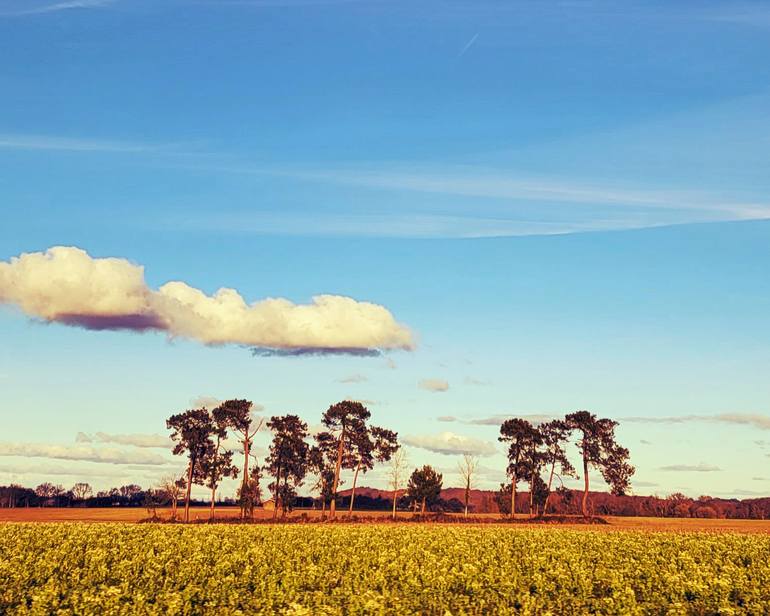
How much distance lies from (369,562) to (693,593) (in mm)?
14693

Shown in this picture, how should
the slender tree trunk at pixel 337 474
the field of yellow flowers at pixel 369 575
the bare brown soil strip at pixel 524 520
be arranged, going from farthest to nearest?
the slender tree trunk at pixel 337 474, the bare brown soil strip at pixel 524 520, the field of yellow flowers at pixel 369 575

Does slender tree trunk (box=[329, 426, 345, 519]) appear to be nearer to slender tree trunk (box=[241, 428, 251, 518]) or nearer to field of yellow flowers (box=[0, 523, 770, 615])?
slender tree trunk (box=[241, 428, 251, 518])

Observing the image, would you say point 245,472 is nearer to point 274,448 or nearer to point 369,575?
point 274,448

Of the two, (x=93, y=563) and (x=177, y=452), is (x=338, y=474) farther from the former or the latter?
(x=93, y=563)

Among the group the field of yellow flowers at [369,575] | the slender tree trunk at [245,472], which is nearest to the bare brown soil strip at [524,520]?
the slender tree trunk at [245,472]

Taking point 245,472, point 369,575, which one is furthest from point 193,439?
Answer: point 369,575

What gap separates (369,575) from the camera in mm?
33906

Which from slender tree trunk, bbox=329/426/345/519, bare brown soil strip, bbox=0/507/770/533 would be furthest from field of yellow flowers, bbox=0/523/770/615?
slender tree trunk, bbox=329/426/345/519

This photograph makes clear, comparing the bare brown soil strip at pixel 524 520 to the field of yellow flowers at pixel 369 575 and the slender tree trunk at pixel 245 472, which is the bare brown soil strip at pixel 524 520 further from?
the field of yellow flowers at pixel 369 575

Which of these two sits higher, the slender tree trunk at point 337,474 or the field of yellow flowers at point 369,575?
the slender tree trunk at point 337,474

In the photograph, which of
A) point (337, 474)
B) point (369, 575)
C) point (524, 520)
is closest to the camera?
point (369, 575)

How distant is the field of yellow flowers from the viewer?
86.8 ft

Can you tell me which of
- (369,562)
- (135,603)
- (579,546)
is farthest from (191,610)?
(579,546)

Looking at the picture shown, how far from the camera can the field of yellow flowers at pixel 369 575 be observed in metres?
26.5
